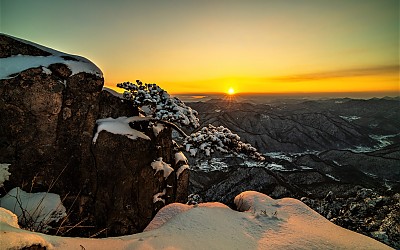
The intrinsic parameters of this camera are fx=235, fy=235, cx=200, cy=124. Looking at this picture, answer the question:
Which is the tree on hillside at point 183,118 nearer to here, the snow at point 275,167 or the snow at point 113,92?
the snow at point 113,92

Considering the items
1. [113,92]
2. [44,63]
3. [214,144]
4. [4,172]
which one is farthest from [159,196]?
[44,63]

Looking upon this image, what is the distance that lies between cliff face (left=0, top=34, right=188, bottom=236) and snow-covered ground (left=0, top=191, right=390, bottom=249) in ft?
14.4

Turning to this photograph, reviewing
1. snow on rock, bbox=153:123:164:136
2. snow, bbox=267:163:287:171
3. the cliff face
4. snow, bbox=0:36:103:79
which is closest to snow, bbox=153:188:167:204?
the cliff face

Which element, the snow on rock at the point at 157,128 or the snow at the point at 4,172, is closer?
the snow at the point at 4,172

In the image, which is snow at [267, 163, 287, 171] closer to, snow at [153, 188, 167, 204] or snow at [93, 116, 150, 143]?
snow at [153, 188, 167, 204]

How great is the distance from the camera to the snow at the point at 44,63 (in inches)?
317

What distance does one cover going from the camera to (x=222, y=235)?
455 cm

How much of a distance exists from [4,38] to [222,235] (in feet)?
31.5

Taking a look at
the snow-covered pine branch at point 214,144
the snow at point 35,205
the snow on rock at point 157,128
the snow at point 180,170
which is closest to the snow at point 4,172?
the snow at point 35,205

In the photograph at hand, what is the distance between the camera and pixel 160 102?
392 inches

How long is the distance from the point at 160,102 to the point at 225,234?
6544 mm

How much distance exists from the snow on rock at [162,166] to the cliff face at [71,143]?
0.32m

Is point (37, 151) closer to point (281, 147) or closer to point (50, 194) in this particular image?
point (50, 194)

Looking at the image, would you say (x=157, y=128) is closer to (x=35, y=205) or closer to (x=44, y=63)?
(x=44, y=63)
